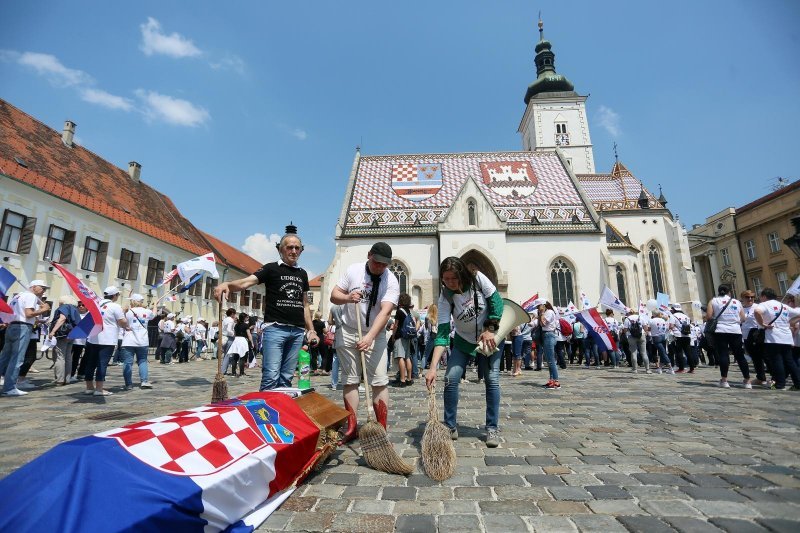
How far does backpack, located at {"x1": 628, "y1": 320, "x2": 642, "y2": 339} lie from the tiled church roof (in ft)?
50.1

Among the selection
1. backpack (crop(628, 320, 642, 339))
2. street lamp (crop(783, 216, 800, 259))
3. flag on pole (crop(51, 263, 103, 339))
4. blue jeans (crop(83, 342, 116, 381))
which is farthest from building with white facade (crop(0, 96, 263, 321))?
street lamp (crop(783, 216, 800, 259))

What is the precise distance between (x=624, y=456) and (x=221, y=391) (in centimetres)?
369

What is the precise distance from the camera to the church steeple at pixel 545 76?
47250 mm

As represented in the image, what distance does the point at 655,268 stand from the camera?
32.6 meters

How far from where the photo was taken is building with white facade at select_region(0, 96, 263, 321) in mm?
16297

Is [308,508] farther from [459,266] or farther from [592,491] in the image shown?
[459,266]

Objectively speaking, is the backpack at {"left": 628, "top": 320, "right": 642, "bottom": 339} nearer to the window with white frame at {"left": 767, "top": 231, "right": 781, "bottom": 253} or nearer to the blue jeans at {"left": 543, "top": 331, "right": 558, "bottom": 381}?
the blue jeans at {"left": 543, "top": 331, "right": 558, "bottom": 381}

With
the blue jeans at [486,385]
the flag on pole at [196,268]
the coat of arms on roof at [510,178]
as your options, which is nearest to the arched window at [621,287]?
the coat of arms on roof at [510,178]

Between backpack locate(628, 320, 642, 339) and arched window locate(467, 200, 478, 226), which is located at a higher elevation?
arched window locate(467, 200, 478, 226)

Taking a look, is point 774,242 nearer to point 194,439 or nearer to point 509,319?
point 509,319

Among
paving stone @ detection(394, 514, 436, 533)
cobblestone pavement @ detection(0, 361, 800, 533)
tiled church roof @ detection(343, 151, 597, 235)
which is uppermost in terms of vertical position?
tiled church roof @ detection(343, 151, 597, 235)

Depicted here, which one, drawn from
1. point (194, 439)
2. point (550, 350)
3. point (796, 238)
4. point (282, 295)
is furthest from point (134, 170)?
point (796, 238)

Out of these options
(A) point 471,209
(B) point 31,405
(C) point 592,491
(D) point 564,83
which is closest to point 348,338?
(C) point 592,491

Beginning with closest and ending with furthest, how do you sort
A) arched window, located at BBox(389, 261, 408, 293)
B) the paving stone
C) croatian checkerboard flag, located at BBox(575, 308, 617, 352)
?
1. the paving stone
2. croatian checkerboard flag, located at BBox(575, 308, 617, 352)
3. arched window, located at BBox(389, 261, 408, 293)
